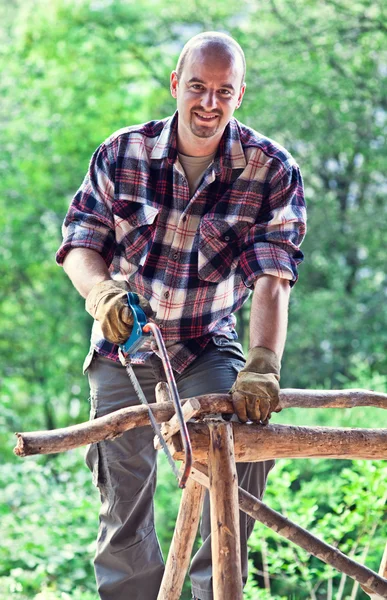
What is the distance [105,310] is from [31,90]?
7443 millimetres

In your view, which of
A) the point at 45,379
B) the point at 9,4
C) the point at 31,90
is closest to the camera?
the point at 31,90

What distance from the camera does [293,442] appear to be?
2115 millimetres

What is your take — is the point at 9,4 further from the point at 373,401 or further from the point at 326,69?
the point at 373,401

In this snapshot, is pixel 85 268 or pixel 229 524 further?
pixel 85 268

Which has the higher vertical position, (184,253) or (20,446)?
(184,253)

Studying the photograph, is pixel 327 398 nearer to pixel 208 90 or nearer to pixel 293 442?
pixel 293 442

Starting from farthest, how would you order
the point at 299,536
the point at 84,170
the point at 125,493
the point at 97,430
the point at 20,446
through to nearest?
the point at 84,170, the point at 125,493, the point at 299,536, the point at 97,430, the point at 20,446

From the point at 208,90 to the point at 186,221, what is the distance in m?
0.43

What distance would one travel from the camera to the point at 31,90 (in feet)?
29.8

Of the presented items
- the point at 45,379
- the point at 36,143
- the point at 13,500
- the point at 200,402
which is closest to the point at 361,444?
the point at 200,402

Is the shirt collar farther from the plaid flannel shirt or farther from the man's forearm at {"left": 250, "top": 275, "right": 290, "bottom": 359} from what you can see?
the man's forearm at {"left": 250, "top": 275, "right": 290, "bottom": 359}

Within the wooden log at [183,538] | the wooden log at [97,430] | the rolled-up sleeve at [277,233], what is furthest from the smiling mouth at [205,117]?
the wooden log at [183,538]

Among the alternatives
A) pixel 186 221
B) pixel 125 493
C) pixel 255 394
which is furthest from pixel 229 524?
pixel 186 221

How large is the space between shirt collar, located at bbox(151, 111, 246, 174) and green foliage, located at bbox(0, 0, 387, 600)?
2.11 metres
